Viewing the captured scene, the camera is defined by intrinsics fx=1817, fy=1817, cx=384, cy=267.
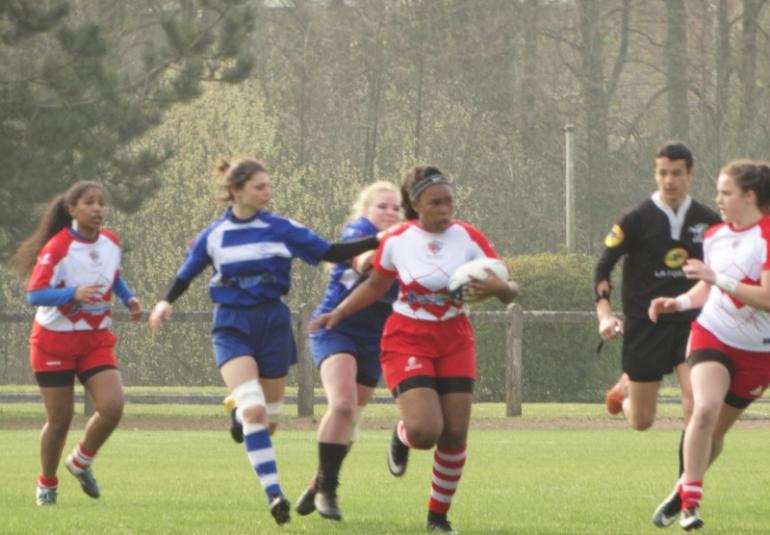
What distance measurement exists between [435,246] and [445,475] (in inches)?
45.8

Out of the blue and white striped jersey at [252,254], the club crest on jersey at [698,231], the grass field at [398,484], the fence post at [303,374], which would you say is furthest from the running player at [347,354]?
the fence post at [303,374]

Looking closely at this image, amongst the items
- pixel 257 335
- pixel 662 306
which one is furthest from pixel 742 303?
pixel 257 335

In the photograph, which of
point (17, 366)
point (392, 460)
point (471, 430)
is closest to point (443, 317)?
point (392, 460)

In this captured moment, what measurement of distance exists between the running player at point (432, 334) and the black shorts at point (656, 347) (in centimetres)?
170

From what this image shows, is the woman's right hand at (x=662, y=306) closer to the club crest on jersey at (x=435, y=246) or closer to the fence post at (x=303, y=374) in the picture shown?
the club crest on jersey at (x=435, y=246)

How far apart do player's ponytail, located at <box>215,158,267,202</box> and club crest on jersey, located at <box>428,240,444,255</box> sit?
1.13 m

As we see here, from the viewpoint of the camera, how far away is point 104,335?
444 inches

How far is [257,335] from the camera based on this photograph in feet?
32.1

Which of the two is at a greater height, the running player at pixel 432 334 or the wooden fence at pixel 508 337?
the running player at pixel 432 334

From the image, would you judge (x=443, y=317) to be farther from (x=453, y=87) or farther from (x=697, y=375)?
(x=453, y=87)

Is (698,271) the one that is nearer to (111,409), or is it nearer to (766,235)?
(766,235)

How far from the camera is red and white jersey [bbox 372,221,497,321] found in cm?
912

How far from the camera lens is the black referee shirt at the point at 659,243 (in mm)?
10469

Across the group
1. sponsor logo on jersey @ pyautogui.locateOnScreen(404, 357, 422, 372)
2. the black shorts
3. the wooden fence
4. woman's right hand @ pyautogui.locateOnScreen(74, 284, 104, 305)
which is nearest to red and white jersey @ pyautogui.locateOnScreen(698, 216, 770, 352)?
the black shorts
